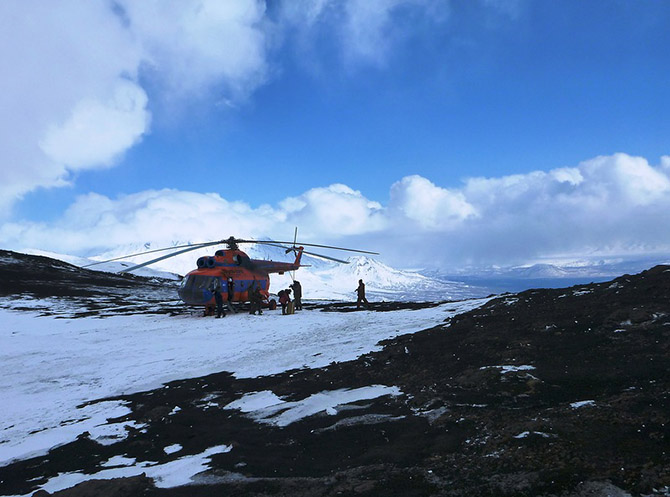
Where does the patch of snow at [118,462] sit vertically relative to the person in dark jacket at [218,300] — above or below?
below

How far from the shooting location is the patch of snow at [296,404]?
8.45 m

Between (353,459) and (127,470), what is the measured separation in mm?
3631

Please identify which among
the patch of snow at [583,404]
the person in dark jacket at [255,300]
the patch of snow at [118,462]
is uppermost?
the person in dark jacket at [255,300]

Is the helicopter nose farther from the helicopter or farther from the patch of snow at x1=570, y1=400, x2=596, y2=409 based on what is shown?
the patch of snow at x1=570, y1=400, x2=596, y2=409

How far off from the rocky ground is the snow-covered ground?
97 centimetres

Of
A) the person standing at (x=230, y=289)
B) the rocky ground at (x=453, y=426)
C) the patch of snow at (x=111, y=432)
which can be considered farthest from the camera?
the person standing at (x=230, y=289)

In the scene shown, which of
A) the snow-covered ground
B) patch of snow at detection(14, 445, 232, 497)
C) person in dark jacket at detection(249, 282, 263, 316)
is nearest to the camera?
patch of snow at detection(14, 445, 232, 497)

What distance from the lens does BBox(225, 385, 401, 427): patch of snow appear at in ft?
27.7

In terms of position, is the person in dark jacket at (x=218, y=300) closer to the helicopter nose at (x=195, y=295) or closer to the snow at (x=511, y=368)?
the helicopter nose at (x=195, y=295)

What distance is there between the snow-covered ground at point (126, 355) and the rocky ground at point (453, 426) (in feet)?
3.18

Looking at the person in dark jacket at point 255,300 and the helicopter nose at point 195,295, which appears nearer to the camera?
the helicopter nose at point 195,295

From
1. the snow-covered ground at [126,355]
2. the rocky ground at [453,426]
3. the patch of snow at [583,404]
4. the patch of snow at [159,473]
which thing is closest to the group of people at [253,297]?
the snow-covered ground at [126,355]

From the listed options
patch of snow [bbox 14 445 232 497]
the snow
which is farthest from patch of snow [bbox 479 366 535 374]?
patch of snow [bbox 14 445 232 497]

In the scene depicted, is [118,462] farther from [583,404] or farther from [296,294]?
[296,294]
